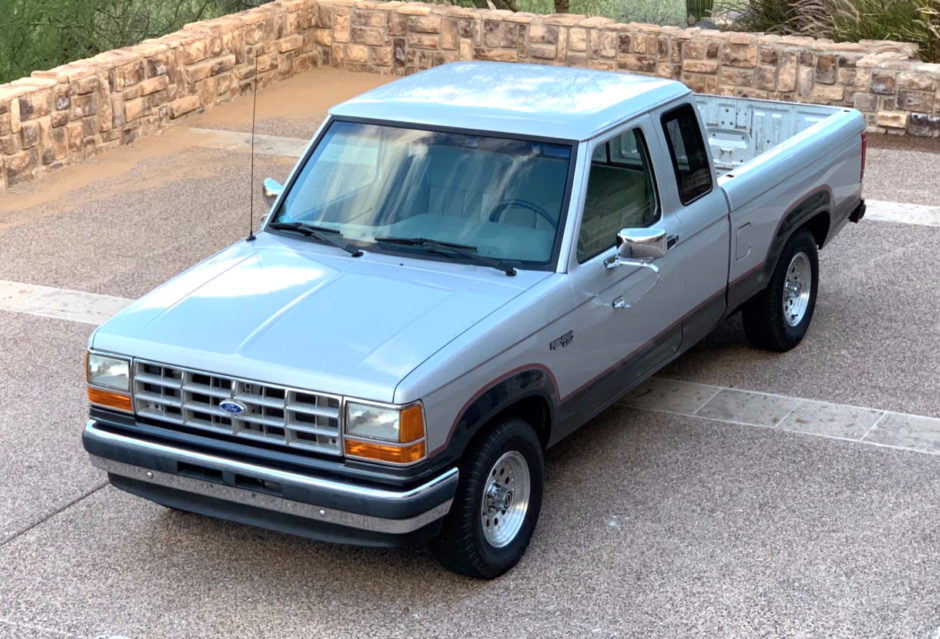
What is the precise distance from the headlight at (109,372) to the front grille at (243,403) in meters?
0.06

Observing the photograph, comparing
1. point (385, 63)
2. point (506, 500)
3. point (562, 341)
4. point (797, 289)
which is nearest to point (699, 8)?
point (385, 63)

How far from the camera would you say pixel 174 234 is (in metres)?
10.4

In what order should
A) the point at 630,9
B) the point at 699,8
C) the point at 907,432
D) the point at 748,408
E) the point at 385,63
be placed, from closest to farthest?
the point at 907,432 < the point at 748,408 < the point at 385,63 < the point at 699,8 < the point at 630,9

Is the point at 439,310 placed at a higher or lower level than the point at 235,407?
higher

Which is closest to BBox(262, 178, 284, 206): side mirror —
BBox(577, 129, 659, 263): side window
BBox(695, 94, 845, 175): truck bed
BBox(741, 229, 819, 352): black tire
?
BBox(577, 129, 659, 263): side window

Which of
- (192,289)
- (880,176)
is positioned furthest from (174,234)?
(880,176)

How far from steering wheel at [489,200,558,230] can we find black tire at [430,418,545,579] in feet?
3.31

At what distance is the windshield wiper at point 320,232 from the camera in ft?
19.7

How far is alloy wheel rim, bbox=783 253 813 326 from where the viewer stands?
801cm

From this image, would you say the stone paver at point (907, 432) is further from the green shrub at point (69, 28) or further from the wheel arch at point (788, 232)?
the green shrub at point (69, 28)

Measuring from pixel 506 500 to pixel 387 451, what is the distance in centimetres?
90

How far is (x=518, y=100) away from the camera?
6438 millimetres

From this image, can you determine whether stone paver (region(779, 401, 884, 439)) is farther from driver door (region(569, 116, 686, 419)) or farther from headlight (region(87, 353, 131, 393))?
headlight (region(87, 353, 131, 393))

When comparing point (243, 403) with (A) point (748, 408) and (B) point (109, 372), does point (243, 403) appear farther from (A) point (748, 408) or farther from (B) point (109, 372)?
(A) point (748, 408)
